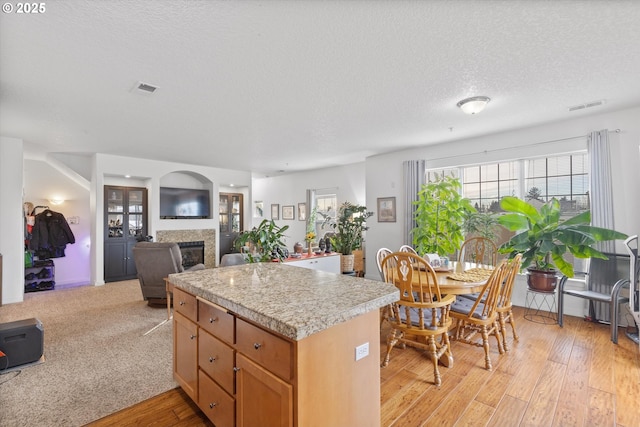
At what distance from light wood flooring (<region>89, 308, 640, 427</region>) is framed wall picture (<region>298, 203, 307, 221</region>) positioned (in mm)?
5867

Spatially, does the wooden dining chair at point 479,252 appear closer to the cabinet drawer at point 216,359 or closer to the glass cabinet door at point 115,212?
the cabinet drawer at point 216,359

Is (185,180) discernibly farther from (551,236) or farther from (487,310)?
(551,236)

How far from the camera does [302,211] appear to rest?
8680 millimetres

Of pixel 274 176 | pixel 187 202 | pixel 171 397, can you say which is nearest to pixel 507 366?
pixel 171 397

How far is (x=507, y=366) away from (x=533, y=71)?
2576mm

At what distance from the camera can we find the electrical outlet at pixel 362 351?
1414 millimetres

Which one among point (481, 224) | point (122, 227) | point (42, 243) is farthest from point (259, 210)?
point (481, 224)

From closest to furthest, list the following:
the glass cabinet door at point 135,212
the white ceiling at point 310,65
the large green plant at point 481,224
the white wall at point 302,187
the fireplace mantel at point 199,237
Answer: the white ceiling at point 310,65 → the large green plant at point 481,224 → the glass cabinet door at point 135,212 → the fireplace mantel at point 199,237 → the white wall at point 302,187

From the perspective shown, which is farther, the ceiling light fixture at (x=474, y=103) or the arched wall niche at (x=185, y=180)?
the arched wall niche at (x=185, y=180)

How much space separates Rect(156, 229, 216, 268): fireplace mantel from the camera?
6785mm

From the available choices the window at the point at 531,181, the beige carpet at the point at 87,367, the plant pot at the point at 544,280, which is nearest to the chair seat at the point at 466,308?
the plant pot at the point at 544,280

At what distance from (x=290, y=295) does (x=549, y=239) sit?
3358 mm

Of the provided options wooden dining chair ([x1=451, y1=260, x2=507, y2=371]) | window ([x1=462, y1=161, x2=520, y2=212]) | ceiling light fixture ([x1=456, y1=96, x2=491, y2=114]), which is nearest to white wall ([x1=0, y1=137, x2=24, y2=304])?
wooden dining chair ([x1=451, y1=260, x2=507, y2=371])

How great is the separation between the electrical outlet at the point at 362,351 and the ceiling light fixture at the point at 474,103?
2901 mm
